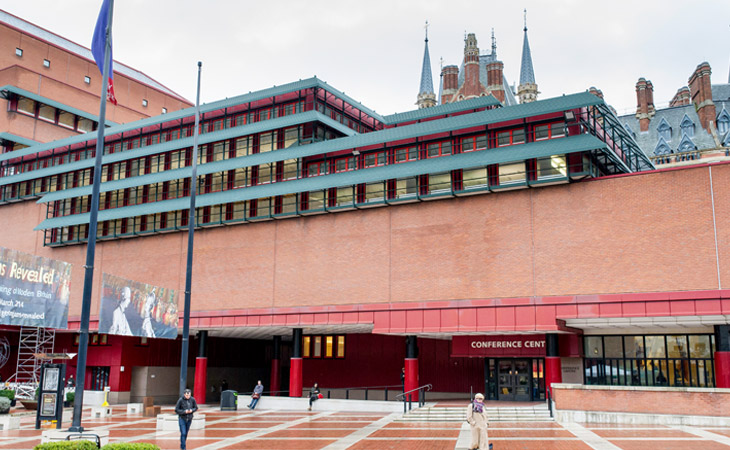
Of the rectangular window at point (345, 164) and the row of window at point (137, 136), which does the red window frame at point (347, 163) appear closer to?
the rectangular window at point (345, 164)

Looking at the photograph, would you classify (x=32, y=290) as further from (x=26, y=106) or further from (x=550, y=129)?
(x=26, y=106)

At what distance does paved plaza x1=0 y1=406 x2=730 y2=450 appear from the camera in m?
22.3

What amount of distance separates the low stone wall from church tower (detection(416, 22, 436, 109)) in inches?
3040

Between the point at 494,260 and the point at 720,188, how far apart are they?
39.1ft

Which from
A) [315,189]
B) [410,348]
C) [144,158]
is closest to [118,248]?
[144,158]

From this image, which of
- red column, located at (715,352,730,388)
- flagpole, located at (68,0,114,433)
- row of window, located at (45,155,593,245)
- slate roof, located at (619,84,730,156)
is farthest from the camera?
slate roof, located at (619,84,730,156)

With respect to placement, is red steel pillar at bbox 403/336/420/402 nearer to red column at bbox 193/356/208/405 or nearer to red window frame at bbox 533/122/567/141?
red window frame at bbox 533/122/567/141

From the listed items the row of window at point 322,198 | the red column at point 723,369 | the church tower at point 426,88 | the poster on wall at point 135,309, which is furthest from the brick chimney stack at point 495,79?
the poster on wall at point 135,309

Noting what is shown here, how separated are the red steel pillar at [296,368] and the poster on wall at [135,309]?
11.6 metres

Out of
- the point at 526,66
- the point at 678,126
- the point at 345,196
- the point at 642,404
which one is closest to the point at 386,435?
the point at 642,404

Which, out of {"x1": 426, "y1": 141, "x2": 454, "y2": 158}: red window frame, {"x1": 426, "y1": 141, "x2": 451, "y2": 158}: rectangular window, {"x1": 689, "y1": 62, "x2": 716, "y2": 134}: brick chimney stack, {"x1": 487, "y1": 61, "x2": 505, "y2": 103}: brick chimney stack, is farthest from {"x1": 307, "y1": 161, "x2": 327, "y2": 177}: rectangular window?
{"x1": 689, "y1": 62, "x2": 716, "y2": 134}: brick chimney stack

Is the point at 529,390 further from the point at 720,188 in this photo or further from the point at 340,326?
the point at 720,188

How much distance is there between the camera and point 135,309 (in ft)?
98.3

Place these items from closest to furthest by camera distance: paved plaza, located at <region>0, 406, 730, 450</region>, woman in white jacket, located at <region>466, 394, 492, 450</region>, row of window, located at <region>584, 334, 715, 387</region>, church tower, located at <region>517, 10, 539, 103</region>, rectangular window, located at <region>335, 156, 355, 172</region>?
woman in white jacket, located at <region>466, 394, 492, 450</region> → paved plaza, located at <region>0, 406, 730, 450</region> → row of window, located at <region>584, 334, 715, 387</region> → rectangular window, located at <region>335, 156, 355, 172</region> → church tower, located at <region>517, 10, 539, 103</region>
